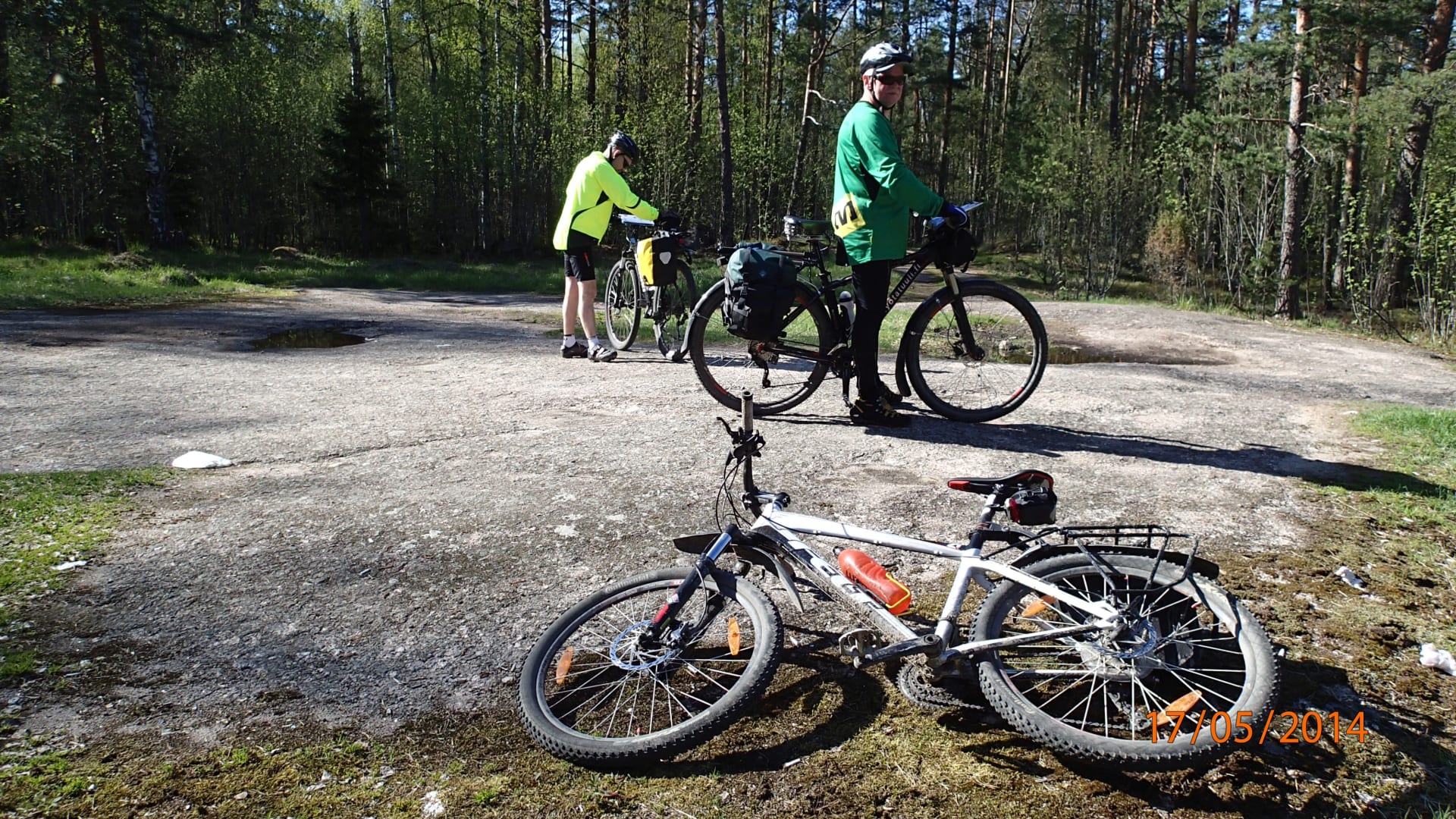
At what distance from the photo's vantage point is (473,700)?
2.60 metres

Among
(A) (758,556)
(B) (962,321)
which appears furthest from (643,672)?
(B) (962,321)

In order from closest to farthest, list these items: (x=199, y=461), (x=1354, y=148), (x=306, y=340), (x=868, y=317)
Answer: (x=199, y=461), (x=868, y=317), (x=306, y=340), (x=1354, y=148)

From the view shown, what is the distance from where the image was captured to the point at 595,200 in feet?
26.1

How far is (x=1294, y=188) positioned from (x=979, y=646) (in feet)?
56.7

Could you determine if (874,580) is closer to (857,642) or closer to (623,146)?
(857,642)

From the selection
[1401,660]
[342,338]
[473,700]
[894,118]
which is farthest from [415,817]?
[894,118]

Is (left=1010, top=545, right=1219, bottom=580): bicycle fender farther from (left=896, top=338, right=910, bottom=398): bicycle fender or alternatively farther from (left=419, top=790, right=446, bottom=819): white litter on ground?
(left=896, top=338, right=910, bottom=398): bicycle fender

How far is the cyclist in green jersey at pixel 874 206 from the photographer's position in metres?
4.94

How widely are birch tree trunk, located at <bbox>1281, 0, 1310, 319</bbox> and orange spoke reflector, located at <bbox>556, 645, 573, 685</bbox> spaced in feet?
54.5

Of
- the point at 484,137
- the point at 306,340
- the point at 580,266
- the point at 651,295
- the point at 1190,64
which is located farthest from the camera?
the point at 1190,64

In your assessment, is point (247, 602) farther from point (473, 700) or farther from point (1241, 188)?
point (1241, 188)

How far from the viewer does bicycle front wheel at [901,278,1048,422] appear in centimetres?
550

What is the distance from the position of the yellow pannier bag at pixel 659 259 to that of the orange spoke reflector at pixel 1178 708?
645 centimetres

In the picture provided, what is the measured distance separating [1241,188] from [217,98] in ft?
86.2
